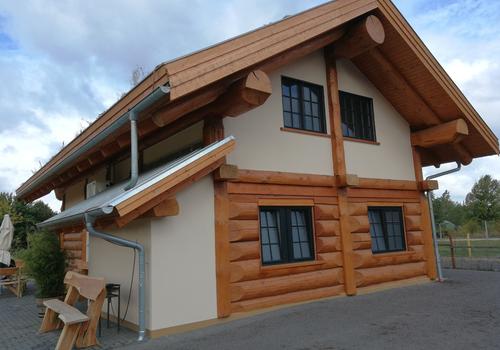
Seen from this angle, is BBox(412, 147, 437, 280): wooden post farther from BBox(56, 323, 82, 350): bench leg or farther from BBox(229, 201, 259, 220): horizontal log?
BBox(56, 323, 82, 350): bench leg

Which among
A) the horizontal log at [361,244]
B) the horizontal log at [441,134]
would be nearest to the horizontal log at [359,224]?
the horizontal log at [361,244]

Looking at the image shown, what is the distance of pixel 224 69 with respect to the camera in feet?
18.8

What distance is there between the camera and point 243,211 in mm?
6914

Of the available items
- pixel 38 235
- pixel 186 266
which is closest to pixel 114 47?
pixel 38 235

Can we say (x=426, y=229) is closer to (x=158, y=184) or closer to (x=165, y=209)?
(x=165, y=209)

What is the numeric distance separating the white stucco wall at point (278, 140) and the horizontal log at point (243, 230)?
0.96 metres

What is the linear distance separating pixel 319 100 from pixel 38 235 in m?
6.38

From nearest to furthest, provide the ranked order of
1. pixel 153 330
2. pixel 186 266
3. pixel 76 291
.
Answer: pixel 153 330 → pixel 186 266 → pixel 76 291

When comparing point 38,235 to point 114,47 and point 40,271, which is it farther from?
point 114,47

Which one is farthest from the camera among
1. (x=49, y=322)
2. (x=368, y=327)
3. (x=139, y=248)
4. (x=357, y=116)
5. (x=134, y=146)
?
(x=357, y=116)

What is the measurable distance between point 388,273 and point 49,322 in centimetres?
655

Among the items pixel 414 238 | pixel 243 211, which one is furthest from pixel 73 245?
pixel 414 238

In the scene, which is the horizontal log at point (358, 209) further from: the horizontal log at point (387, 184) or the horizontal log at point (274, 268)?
the horizontal log at point (274, 268)

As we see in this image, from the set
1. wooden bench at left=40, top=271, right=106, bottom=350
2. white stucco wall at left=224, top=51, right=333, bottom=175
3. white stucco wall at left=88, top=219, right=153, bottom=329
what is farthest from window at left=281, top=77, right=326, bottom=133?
wooden bench at left=40, top=271, right=106, bottom=350
